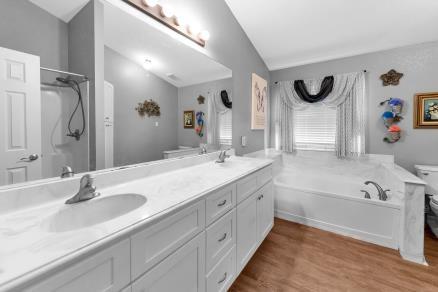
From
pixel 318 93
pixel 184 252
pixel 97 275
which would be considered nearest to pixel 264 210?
pixel 184 252

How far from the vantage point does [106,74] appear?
116 cm

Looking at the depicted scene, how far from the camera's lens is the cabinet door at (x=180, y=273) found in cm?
75

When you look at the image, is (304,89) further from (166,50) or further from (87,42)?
(87,42)

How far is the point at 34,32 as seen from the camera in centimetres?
86

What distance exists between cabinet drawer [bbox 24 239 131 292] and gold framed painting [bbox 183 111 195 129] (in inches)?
46.4

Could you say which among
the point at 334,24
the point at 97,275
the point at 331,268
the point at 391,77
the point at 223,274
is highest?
the point at 334,24

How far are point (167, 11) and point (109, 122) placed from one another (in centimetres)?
103

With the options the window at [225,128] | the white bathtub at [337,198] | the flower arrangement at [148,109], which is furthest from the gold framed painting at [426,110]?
the flower arrangement at [148,109]

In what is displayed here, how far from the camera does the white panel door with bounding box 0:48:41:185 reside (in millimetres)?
804

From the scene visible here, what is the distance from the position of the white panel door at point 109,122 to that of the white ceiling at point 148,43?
0.91ft

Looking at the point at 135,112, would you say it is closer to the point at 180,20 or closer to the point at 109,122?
the point at 109,122

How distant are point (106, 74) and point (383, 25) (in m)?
2.98

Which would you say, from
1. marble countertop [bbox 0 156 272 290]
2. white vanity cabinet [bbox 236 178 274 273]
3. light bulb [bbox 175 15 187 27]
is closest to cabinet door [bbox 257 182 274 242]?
white vanity cabinet [bbox 236 178 274 273]

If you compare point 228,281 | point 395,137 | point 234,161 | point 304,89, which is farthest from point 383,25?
point 228,281
